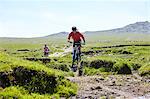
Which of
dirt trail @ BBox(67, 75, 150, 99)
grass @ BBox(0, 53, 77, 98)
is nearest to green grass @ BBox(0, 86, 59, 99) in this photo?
grass @ BBox(0, 53, 77, 98)

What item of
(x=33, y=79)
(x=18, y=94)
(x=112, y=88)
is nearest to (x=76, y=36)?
(x=112, y=88)

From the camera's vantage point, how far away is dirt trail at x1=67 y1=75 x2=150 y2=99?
1894 cm

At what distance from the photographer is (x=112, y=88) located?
21.1 m

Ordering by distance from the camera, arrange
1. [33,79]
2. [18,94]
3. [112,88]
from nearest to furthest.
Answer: [18,94] → [33,79] → [112,88]

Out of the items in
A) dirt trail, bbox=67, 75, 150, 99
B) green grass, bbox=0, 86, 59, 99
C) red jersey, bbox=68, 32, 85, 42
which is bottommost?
dirt trail, bbox=67, 75, 150, 99

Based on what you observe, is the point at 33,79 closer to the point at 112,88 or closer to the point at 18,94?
the point at 18,94

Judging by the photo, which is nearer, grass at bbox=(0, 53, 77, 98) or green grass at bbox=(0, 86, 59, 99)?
green grass at bbox=(0, 86, 59, 99)

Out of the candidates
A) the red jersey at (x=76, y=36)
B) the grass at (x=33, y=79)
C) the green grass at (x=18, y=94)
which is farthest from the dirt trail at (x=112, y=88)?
the red jersey at (x=76, y=36)

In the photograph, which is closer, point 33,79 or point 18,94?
point 18,94

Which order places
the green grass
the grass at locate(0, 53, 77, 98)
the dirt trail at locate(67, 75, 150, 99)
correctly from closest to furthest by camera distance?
the green grass
the grass at locate(0, 53, 77, 98)
the dirt trail at locate(67, 75, 150, 99)

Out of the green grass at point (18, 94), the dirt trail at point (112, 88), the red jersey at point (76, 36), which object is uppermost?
the red jersey at point (76, 36)

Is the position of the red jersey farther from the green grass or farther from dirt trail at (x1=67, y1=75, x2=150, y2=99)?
the green grass

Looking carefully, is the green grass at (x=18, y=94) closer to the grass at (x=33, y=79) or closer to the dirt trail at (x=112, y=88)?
the grass at (x=33, y=79)

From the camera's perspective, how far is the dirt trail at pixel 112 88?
746 inches
